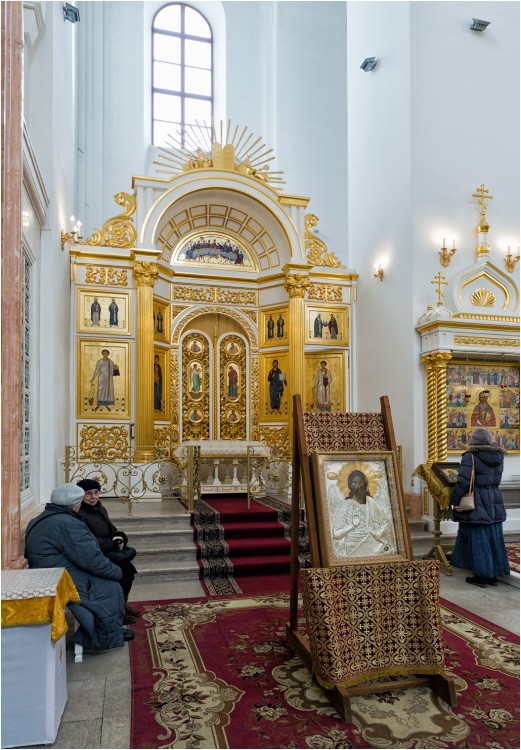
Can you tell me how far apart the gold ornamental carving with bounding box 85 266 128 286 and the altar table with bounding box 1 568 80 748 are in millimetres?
6905

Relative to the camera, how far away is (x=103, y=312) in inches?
369

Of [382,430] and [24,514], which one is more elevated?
[382,430]

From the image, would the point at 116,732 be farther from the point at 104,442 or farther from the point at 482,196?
the point at 482,196

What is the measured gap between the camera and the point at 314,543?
12.4 ft

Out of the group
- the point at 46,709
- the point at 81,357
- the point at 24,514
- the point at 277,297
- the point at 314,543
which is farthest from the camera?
the point at 277,297

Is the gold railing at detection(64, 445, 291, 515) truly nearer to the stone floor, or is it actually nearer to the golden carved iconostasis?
the golden carved iconostasis

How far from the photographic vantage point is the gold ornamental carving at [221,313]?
33.9 feet

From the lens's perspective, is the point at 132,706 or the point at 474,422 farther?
the point at 474,422

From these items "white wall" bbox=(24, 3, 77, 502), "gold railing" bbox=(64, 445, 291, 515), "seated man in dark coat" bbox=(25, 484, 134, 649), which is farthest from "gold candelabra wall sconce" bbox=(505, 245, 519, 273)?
"seated man in dark coat" bbox=(25, 484, 134, 649)

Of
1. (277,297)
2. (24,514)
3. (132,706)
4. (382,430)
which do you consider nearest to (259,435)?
(277,297)

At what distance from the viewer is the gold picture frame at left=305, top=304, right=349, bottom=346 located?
33.7ft

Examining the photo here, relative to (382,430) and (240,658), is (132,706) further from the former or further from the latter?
(382,430)

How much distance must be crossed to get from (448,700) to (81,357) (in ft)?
24.0

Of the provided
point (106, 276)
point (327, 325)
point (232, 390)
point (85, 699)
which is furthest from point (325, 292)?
point (85, 699)
